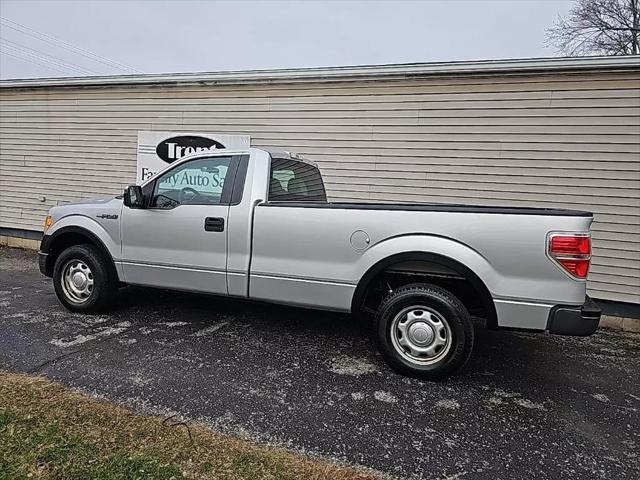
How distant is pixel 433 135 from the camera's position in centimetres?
609

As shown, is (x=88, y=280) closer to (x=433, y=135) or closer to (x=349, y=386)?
(x=349, y=386)

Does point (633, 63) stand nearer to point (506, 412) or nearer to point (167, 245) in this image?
point (506, 412)

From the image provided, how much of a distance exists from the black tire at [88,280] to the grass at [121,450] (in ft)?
6.02

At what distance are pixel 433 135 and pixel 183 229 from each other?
3.67m

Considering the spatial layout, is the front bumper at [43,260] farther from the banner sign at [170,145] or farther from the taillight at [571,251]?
the taillight at [571,251]

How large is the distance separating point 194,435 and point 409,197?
14.9 feet

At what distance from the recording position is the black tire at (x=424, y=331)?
10.8 feet

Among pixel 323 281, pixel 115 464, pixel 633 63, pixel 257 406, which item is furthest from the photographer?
pixel 633 63

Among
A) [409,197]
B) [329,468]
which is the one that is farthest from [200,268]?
[409,197]

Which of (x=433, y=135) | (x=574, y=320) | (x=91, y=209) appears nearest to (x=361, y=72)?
(x=433, y=135)

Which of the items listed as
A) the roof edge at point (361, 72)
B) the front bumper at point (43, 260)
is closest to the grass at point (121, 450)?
the front bumper at point (43, 260)

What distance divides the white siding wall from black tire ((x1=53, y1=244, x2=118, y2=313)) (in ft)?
11.0

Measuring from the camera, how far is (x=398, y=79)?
20.1 feet

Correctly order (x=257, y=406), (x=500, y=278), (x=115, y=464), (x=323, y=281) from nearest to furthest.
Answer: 1. (x=115, y=464)
2. (x=257, y=406)
3. (x=500, y=278)
4. (x=323, y=281)
